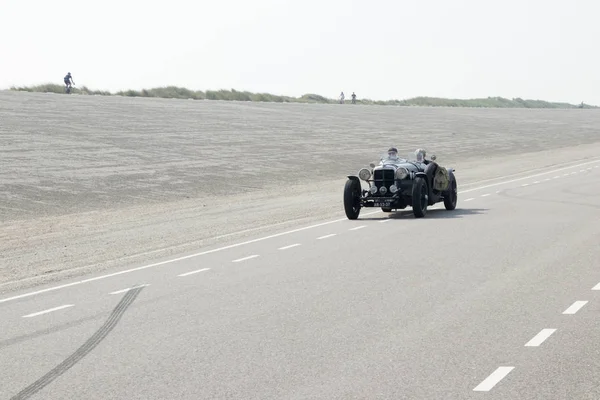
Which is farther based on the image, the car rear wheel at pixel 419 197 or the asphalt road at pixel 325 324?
the car rear wheel at pixel 419 197

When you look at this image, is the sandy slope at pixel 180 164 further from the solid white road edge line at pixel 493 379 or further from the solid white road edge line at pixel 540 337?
the solid white road edge line at pixel 493 379

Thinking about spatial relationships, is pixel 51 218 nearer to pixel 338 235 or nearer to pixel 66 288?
pixel 338 235

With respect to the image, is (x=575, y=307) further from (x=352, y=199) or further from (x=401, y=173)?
(x=401, y=173)

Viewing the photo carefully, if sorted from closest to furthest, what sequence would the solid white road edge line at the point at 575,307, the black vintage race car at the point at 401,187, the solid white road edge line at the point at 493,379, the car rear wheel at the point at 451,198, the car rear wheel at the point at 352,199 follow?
the solid white road edge line at the point at 493,379
the solid white road edge line at the point at 575,307
the car rear wheel at the point at 352,199
the black vintage race car at the point at 401,187
the car rear wheel at the point at 451,198

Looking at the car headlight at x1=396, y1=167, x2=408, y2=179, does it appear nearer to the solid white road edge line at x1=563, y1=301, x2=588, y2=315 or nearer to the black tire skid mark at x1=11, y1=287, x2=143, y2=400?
the black tire skid mark at x1=11, y1=287, x2=143, y2=400

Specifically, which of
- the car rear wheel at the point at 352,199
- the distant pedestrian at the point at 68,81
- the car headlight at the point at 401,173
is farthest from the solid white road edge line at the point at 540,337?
the distant pedestrian at the point at 68,81

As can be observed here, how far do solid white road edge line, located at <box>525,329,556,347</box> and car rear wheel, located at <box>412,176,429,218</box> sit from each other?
12952 mm

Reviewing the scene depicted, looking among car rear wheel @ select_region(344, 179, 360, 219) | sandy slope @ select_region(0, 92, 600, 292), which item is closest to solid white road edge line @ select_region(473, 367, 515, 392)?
sandy slope @ select_region(0, 92, 600, 292)

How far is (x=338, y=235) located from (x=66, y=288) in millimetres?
7058

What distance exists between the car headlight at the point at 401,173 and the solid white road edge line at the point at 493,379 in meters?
15.5

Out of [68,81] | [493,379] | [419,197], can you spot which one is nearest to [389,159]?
[419,197]

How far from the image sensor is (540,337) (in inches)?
395

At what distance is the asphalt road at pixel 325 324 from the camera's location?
27.8 feet

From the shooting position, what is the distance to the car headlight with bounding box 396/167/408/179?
24188 mm
